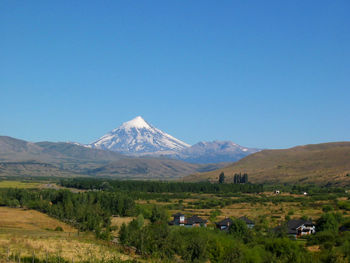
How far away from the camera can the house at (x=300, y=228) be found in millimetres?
88088

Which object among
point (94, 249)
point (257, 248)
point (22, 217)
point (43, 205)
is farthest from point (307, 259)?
point (43, 205)

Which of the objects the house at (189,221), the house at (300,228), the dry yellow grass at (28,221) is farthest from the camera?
the house at (189,221)

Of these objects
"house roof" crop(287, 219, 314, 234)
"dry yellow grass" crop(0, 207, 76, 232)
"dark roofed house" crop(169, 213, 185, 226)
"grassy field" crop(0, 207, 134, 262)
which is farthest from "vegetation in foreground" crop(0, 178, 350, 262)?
"dark roofed house" crop(169, 213, 185, 226)

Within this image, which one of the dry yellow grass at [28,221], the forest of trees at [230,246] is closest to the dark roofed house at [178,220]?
the forest of trees at [230,246]

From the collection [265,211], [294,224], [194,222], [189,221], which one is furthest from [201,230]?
[265,211]

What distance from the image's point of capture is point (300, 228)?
89.1m

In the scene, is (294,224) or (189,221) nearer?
(294,224)

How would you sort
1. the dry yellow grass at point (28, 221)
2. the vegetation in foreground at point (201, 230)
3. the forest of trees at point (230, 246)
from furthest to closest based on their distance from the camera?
the dry yellow grass at point (28, 221), the vegetation in foreground at point (201, 230), the forest of trees at point (230, 246)

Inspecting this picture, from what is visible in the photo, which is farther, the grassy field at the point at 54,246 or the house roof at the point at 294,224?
the house roof at the point at 294,224

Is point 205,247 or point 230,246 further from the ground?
point 205,247

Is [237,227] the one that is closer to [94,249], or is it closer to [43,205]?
Answer: [94,249]

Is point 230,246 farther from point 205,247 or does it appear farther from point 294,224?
point 294,224

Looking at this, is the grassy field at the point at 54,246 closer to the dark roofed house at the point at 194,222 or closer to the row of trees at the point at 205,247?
the row of trees at the point at 205,247

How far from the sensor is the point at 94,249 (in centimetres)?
6475
